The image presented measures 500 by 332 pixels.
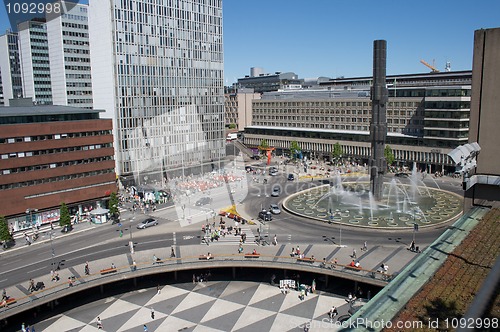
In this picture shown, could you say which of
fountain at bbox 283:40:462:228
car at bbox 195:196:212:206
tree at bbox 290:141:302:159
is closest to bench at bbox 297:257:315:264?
fountain at bbox 283:40:462:228

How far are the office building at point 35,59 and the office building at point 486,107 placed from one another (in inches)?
5605

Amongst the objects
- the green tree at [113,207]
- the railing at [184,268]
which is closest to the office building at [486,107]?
the railing at [184,268]

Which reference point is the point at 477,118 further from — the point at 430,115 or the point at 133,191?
the point at 430,115

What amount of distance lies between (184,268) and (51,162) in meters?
32.1

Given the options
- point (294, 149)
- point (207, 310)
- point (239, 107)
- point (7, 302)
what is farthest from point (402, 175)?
point (7, 302)

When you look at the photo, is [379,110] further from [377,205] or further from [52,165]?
[52,165]

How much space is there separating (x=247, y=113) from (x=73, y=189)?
101 m

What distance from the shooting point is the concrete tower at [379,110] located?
6800 cm

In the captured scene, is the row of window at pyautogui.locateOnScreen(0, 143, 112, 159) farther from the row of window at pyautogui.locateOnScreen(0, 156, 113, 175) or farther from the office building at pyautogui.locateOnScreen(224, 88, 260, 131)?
the office building at pyautogui.locateOnScreen(224, 88, 260, 131)

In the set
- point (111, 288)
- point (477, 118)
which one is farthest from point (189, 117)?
point (477, 118)

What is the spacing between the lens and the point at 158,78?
9375 centimetres

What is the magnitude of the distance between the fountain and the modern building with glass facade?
19.4 metres

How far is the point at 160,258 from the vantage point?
45.8 m

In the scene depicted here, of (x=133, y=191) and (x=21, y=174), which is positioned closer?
(x=21, y=174)
